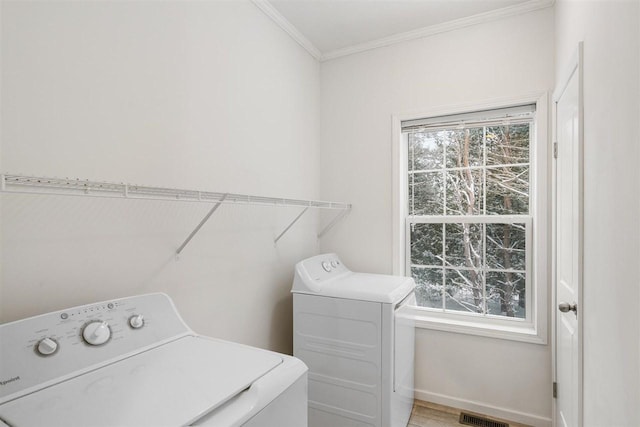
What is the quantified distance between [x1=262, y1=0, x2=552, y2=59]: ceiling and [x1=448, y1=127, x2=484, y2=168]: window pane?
29.3 inches

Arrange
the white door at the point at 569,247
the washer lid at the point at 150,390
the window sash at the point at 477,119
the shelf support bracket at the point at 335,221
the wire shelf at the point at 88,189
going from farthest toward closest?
1. the shelf support bracket at the point at 335,221
2. the window sash at the point at 477,119
3. the white door at the point at 569,247
4. the wire shelf at the point at 88,189
5. the washer lid at the point at 150,390

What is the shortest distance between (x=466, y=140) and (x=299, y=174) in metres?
1.26

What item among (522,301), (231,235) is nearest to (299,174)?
(231,235)

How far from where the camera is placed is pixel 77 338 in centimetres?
98

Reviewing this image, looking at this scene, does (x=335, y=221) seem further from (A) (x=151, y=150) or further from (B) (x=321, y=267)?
(A) (x=151, y=150)

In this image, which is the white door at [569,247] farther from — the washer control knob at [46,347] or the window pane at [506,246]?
the washer control knob at [46,347]

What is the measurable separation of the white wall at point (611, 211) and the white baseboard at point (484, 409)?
0.99 m

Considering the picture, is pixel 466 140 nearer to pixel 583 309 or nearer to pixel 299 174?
pixel 299 174

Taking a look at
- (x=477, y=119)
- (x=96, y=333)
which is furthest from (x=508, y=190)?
(x=96, y=333)

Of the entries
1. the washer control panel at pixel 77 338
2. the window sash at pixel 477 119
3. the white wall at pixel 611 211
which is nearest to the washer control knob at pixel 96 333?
the washer control panel at pixel 77 338

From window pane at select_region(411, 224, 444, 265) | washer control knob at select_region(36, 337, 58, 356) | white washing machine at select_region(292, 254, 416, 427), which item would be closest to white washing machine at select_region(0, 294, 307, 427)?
washer control knob at select_region(36, 337, 58, 356)

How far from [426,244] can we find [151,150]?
199 cm

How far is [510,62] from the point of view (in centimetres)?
220

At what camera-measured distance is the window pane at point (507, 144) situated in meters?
2.30
